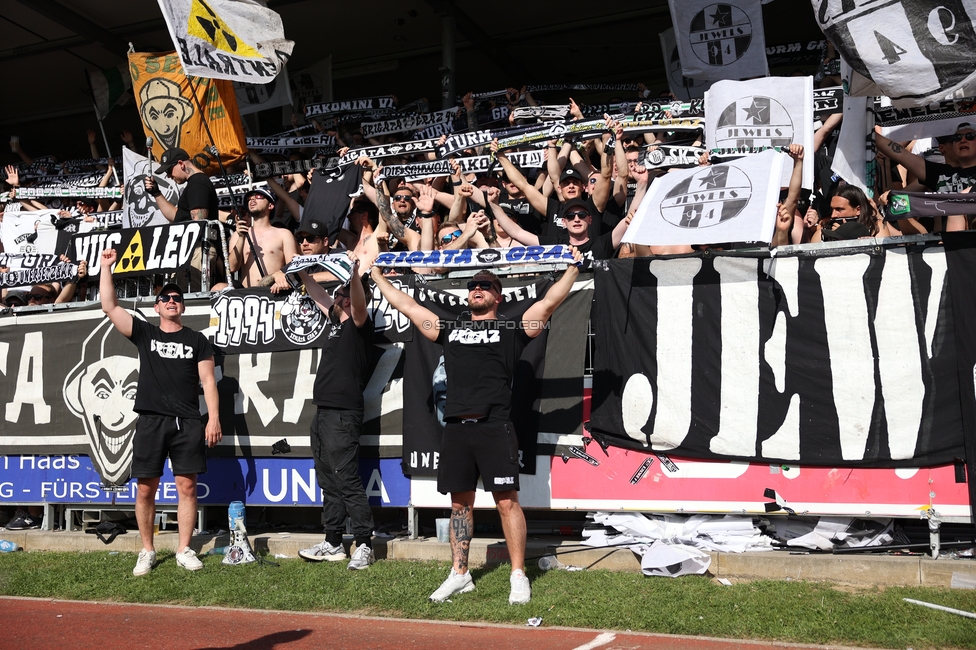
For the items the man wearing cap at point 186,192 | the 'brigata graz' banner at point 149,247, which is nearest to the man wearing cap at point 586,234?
the 'brigata graz' banner at point 149,247

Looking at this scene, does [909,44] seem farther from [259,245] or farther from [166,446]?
[166,446]

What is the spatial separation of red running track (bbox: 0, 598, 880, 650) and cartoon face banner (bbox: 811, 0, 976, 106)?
13.2ft

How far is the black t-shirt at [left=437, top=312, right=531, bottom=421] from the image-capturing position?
636cm

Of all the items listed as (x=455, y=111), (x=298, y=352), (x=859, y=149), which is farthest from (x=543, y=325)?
(x=455, y=111)

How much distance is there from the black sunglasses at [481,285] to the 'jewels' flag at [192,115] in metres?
5.77

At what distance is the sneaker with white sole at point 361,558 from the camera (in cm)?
693

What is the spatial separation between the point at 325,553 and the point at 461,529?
152cm

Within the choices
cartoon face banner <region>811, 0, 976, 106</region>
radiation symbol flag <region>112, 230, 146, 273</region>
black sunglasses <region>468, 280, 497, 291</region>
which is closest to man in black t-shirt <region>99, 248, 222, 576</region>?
radiation symbol flag <region>112, 230, 146, 273</region>

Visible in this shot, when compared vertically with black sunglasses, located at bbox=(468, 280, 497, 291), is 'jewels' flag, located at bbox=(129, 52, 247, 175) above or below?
above

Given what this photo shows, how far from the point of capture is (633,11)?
51.4 ft

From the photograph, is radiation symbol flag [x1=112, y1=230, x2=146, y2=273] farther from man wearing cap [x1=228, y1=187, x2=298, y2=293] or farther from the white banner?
the white banner

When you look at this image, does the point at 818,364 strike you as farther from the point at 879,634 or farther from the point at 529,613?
the point at 529,613

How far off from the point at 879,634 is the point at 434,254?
3.87 meters

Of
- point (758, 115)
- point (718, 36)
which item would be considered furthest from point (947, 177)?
point (718, 36)
